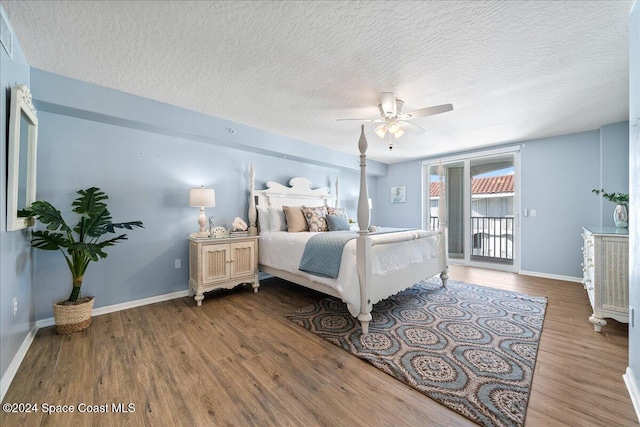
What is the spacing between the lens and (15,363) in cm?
168

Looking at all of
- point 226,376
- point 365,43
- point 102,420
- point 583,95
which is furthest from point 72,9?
point 583,95

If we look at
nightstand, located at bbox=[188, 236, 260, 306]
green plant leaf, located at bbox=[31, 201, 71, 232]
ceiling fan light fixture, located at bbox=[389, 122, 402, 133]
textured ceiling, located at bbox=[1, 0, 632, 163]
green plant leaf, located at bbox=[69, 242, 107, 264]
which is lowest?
nightstand, located at bbox=[188, 236, 260, 306]

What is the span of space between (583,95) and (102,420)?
478 cm

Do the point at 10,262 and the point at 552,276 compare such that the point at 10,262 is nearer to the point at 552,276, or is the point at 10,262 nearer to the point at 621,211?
the point at 621,211

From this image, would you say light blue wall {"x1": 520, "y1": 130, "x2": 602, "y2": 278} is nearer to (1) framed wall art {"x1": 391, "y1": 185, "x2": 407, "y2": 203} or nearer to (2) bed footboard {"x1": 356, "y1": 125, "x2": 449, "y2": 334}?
(1) framed wall art {"x1": 391, "y1": 185, "x2": 407, "y2": 203}

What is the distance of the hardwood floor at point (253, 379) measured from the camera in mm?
1301

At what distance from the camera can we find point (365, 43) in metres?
1.83

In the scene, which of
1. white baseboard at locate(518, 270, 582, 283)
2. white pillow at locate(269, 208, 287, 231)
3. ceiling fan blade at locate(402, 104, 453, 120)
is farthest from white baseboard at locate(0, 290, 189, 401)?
white baseboard at locate(518, 270, 582, 283)

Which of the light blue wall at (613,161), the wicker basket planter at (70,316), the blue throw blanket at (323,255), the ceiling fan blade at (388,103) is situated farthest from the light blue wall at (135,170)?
the light blue wall at (613,161)

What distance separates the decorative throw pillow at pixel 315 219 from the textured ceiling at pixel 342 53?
1.42 metres

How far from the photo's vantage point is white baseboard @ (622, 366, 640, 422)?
52.5 inches

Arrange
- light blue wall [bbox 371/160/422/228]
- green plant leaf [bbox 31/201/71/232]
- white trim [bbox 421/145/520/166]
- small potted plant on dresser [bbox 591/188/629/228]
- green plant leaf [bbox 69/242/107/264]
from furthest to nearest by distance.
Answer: light blue wall [bbox 371/160/422/228] → white trim [bbox 421/145/520/166] → small potted plant on dresser [bbox 591/188/629/228] → green plant leaf [bbox 69/242/107/264] → green plant leaf [bbox 31/201/71/232]

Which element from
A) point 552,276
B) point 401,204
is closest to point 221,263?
point 401,204

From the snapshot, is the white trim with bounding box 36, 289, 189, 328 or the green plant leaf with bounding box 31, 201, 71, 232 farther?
the white trim with bounding box 36, 289, 189, 328
